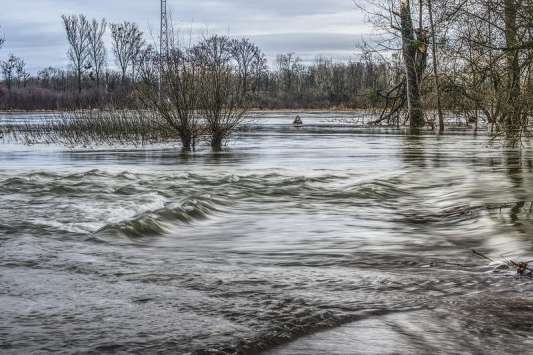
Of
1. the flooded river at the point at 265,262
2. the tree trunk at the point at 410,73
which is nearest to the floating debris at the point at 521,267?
the flooded river at the point at 265,262

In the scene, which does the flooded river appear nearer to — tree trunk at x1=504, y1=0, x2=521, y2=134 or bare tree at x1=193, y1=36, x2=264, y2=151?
tree trunk at x1=504, y1=0, x2=521, y2=134

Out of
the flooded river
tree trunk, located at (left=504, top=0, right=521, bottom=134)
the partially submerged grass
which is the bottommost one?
the flooded river

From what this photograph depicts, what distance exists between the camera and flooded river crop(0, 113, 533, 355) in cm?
426

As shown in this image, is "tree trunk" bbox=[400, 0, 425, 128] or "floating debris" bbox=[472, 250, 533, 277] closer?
"floating debris" bbox=[472, 250, 533, 277]

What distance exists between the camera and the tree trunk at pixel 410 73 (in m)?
29.7

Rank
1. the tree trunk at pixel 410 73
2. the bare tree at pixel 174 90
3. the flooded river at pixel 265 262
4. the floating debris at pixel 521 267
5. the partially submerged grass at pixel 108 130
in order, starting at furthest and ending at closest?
the tree trunk at pixel 410 73
the partially submerged grass at pixel 108 130
the bare tree at pixel 174 90
the floating debris at pixel 521 267
the flooded river at pixel 265 262

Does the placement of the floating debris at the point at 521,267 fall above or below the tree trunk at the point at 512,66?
below

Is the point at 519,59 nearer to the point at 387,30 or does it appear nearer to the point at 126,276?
the point at 126,276

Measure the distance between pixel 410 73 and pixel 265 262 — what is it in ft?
91.7

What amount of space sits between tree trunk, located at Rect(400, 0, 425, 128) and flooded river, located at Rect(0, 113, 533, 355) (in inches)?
621

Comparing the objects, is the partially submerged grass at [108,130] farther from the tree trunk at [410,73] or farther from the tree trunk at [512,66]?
the tree trunk at [512,66]

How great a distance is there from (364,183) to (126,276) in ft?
26.3

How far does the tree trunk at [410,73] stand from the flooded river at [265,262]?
51.8 ft

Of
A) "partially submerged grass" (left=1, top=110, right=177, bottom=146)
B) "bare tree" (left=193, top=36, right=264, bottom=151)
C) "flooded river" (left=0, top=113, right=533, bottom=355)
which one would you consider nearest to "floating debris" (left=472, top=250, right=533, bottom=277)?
"flooded river" (left=0, top=113, right=533, bottom=355)
